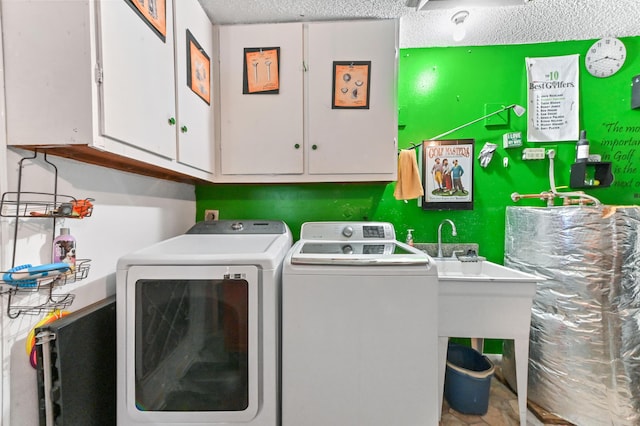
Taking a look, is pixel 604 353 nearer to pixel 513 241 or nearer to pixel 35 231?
pixel 513 241

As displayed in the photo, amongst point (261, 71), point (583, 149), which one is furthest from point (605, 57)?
point (261, 71)

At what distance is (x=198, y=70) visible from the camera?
4.81 ft

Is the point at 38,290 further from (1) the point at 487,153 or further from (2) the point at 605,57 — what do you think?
(2) the point at 605,57

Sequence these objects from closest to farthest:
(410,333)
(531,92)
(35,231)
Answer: (35,231) → (410,333) → (531,92)

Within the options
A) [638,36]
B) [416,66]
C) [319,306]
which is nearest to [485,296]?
[319,306]

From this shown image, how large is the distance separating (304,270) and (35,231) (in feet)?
3.17

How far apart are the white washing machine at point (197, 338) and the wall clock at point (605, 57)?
104 inches

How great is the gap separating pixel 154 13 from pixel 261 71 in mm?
653

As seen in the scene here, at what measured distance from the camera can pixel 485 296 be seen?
4.75 ft

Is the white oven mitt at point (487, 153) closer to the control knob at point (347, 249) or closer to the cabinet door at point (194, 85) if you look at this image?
the control knob at point (347, 249)

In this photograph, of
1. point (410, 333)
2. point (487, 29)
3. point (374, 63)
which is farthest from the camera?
point (487, 29)

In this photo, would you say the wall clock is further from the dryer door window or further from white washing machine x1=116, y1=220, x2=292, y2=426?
the dryer door window

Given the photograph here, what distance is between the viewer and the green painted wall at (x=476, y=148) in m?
1.87

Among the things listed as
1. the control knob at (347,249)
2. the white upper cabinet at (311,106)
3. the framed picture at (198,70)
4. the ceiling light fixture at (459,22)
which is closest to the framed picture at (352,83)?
the white upper cabinet at (311,106)
